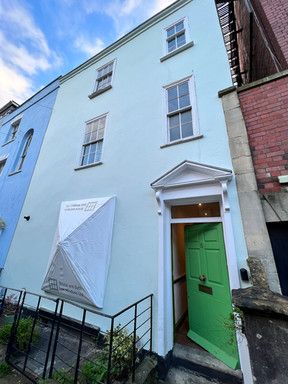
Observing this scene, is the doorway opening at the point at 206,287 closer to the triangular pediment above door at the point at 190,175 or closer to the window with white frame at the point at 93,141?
the triangular pediment above door at the point at 190,175

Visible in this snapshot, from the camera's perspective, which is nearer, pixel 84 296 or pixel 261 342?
pixel 261 342

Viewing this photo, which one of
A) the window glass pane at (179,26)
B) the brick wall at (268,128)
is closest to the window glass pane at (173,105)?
the brick wall at (268,128)

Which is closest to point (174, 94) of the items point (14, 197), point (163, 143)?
point (163, 143)

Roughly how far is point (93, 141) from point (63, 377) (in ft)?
19.2

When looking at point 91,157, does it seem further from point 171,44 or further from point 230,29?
point 230,29

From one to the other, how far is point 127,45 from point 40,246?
27.4ft

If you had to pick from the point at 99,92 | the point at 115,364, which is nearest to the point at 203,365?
the point at 115,364

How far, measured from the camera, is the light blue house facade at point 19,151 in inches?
289

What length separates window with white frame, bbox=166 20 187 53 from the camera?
235 inches

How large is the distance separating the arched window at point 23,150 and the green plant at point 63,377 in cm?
848

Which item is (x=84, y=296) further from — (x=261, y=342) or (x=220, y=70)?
(x=220, y=70)

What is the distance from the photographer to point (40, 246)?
575 cm

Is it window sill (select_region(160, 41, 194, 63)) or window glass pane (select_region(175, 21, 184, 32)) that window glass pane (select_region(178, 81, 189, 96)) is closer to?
window sill (select_region(160, 41, 194, 63))

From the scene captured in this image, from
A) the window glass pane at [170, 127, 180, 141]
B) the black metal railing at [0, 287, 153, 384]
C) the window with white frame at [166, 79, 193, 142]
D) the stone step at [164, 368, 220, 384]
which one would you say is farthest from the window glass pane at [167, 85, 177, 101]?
Result: the stone step at [164, 368, 220, 384]
